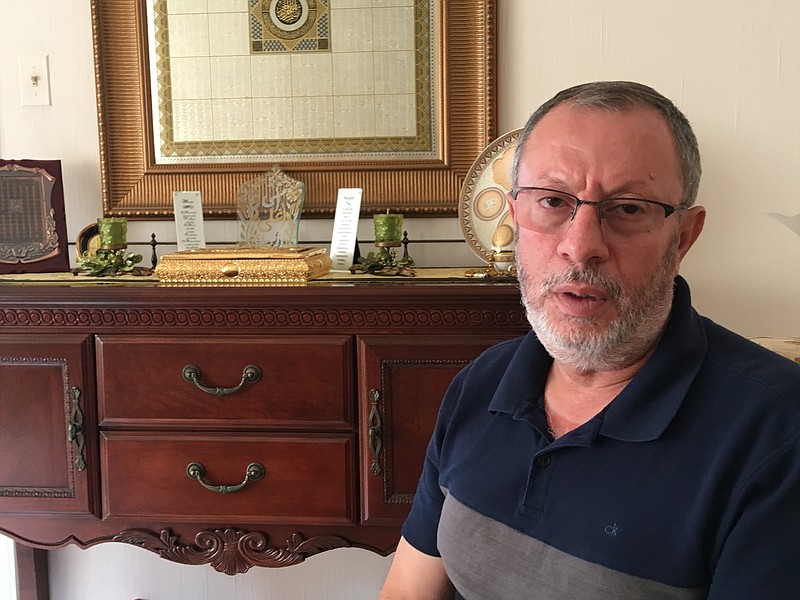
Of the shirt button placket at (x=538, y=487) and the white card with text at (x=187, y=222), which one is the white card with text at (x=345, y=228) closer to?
the white card with text at (x=187, y=222)

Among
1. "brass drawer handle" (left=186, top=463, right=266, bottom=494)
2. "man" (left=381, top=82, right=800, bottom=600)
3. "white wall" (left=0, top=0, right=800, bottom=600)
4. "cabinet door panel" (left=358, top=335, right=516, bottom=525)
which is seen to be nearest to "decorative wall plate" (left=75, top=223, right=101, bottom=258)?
"white wall" (left=0, top=0, right=800, bottom=600)

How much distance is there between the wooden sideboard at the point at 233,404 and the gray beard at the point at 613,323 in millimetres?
447

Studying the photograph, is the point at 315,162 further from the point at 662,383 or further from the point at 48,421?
the point at 662,383

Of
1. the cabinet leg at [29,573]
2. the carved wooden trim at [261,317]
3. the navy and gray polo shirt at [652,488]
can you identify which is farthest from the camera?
the cabinet leg at [29,573]

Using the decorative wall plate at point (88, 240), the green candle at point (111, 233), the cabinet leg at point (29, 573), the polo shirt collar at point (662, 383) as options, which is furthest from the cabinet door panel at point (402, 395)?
the cabinet leg at point (29, 573)

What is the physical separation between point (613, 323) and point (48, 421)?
118 cm

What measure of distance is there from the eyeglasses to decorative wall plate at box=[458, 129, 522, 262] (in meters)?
0.76

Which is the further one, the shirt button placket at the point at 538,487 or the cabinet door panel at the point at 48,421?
the cabinet door panel at the point at 48,421

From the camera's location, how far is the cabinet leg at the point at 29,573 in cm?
211

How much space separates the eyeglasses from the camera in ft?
3.24

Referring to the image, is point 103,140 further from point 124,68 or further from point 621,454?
point 621,454

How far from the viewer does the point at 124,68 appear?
6.51 ft

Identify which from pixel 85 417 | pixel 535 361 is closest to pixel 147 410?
pixel 85 417

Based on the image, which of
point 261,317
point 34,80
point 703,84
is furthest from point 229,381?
point 703,84
